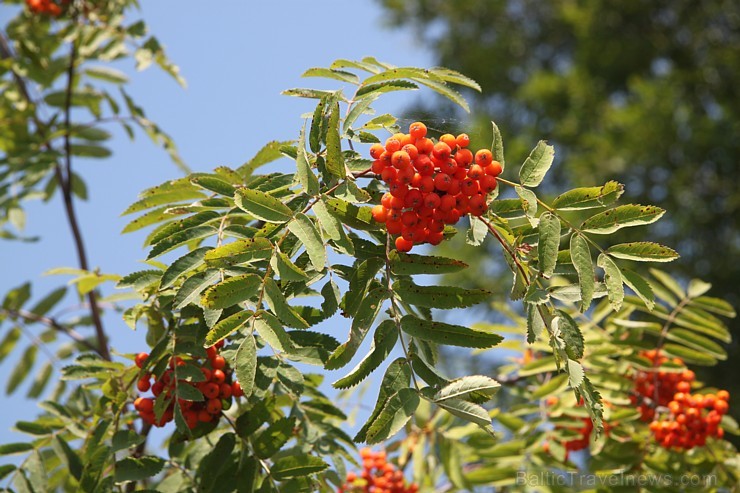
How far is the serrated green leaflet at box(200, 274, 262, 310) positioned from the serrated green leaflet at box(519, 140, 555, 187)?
568 mm

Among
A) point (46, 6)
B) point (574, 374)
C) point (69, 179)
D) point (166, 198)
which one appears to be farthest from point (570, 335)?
point (46, 6)

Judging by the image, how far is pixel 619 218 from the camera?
5.37 ft

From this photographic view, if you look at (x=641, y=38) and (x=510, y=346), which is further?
(x=641, y=38)

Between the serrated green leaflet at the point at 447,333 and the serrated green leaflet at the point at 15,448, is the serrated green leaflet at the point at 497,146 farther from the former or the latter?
the serrated green leaflet at the point at 15,448

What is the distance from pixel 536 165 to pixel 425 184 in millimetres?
276

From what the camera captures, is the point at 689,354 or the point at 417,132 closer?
the point at 417,132

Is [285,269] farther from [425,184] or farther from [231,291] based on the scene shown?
[425,184]

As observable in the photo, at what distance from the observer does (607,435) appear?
257 cm

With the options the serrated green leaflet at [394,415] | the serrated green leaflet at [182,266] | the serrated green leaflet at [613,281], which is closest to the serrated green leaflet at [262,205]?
the serrated green leaflet at [182,266]

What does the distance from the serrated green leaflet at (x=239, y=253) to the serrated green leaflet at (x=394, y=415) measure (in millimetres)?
349

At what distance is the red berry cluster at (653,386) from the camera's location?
272 cm

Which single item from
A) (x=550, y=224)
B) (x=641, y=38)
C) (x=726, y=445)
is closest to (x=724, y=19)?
(x=641, y=38)

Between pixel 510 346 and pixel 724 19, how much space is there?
11152 mm

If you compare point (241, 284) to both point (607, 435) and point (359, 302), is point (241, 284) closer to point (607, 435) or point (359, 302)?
point (359, 302)
